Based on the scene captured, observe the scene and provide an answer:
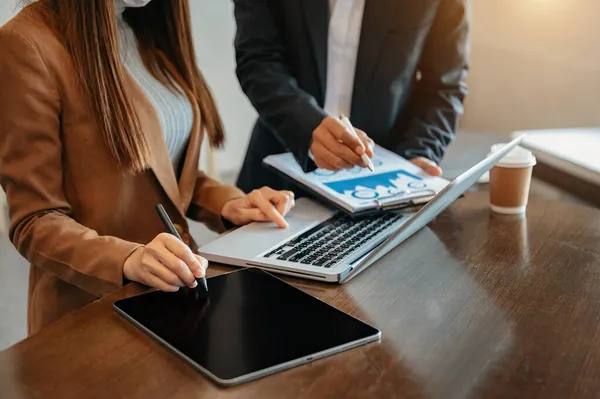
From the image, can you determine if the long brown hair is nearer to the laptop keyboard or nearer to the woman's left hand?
the woman's left hand

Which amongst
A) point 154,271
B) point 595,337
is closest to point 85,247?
point 154,271

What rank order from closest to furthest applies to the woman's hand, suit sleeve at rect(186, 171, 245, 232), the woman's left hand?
the woman's hand < the woman's left hand < suit sleeve at rect(186, 171, 245, 232)

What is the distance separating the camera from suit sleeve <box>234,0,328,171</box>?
4.39 feet

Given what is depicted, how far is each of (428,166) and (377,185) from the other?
0.14m

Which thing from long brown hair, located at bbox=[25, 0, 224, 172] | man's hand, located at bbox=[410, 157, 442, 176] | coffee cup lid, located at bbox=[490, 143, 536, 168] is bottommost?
man's hand, located at bbox=[410, 157, 442, 176]

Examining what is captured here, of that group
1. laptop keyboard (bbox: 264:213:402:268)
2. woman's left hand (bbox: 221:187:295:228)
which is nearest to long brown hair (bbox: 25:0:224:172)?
woman's left hand (bbox: 221:187:295:228)

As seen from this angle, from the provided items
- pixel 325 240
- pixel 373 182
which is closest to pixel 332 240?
pixel 325 240

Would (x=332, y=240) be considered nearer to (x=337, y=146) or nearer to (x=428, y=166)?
(x=337, y=146)

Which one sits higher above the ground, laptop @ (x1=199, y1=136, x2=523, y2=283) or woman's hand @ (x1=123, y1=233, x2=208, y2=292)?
woman's hand @ (x1=123, y1=233, x2=208, y2=292)

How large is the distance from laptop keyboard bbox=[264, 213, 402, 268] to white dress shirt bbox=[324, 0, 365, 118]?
423mm

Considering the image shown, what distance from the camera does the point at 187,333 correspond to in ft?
2.54

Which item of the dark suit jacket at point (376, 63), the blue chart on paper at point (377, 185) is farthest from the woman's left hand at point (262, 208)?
the dark suit jacket at point (376, 63)

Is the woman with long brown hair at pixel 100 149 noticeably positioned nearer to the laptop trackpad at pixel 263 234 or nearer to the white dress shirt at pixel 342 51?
the laptop trackpad at pixel 263 234

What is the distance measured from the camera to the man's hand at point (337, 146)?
1187 mm
